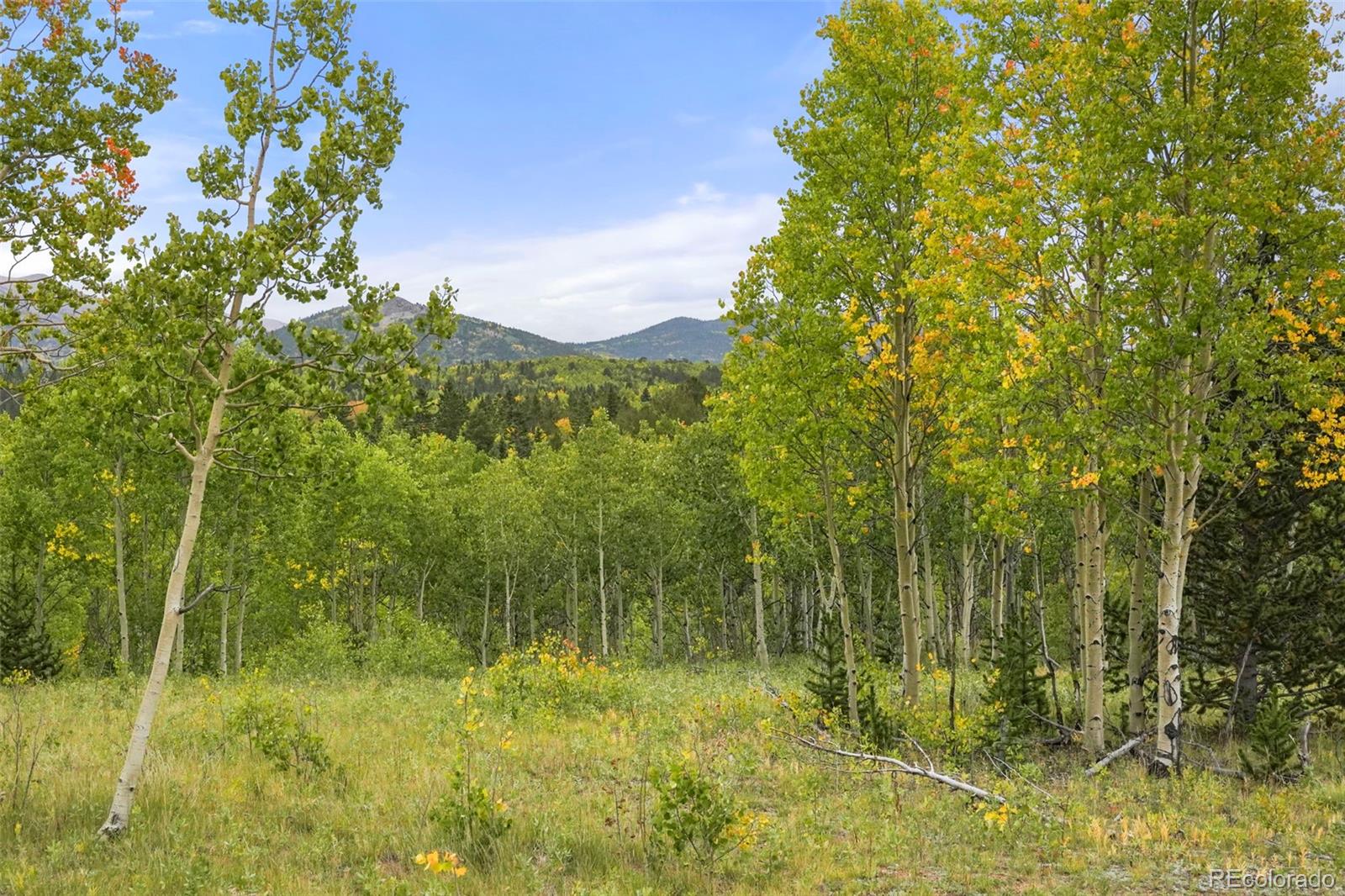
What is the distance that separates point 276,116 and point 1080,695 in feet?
69.0

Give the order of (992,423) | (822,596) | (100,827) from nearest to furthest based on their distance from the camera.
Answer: (100,827) → (992,423) → (822,596)

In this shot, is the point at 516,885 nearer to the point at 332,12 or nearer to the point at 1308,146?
the point at 332,12

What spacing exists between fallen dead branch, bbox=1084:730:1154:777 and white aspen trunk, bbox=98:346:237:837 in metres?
12.5

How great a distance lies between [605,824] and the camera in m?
8.95

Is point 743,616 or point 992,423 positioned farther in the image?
point 743,616

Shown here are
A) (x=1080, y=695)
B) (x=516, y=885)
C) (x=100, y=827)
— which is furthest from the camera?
(x=1080, y=695)

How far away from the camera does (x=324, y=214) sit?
8711mm

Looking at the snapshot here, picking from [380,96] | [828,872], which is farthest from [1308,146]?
[380,96]

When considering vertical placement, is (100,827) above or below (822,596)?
above

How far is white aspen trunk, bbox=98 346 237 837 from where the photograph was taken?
25.1ft

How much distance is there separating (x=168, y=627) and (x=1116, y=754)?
533 inches

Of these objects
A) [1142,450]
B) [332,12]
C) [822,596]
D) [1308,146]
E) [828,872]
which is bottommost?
[822,596]

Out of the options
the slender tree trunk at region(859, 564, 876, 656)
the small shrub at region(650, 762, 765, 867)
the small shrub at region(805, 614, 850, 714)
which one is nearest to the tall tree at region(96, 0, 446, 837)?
the small shrub at region(650, 762, 765, 867)

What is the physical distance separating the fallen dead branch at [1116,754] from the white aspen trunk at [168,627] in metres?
12.5
